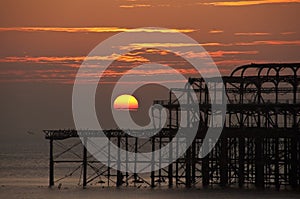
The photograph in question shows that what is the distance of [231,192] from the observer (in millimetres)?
89188

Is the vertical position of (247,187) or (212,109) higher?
(212,109)

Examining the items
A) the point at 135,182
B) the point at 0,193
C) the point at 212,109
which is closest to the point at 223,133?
the point at 212,109

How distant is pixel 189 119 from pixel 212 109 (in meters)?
2.70

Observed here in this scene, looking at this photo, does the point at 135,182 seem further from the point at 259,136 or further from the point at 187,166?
the point at 259,136

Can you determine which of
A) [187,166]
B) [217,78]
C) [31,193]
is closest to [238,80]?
[217,78]

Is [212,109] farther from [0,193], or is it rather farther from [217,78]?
[0,193]

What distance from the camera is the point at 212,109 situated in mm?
94938

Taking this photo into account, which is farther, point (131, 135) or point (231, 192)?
point (131, 135)

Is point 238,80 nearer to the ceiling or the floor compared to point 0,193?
nearer to the ceiling

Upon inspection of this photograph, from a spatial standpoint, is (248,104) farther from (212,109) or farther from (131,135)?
(131,135)

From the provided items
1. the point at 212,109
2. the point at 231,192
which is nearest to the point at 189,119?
the point at 212,109

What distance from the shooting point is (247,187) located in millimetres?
94750

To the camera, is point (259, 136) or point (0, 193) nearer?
point (259, 136)

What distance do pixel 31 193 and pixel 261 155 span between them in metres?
19.8
